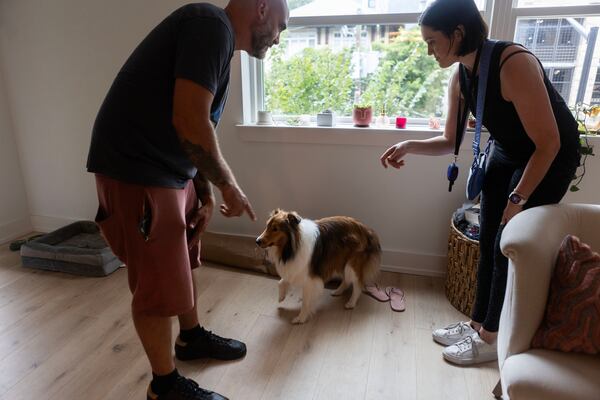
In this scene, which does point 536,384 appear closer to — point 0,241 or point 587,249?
point 587,249

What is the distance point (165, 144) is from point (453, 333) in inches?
57.4

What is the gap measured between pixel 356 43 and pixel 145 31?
131cm

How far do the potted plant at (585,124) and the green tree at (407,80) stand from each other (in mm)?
685

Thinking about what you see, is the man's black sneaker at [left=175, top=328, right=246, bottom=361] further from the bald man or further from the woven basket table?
the woven basket table

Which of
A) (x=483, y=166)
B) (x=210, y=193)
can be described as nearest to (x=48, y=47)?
(x=210, y=193)

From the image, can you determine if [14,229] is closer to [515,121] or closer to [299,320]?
[299,320]

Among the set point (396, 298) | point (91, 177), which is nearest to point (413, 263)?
point (396, 298)

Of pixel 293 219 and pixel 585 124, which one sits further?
pixel 585 124

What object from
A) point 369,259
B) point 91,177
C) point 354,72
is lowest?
point 369,259

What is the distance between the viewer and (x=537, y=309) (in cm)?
112

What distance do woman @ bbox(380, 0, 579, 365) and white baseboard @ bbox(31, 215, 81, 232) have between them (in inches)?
113

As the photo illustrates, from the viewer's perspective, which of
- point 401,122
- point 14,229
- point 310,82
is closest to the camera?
point 401,122

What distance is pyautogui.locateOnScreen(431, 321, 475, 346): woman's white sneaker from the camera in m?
1.78

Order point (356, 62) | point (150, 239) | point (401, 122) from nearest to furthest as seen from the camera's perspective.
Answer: point (150, 239)
point (401, 122)
point (356, 62)
